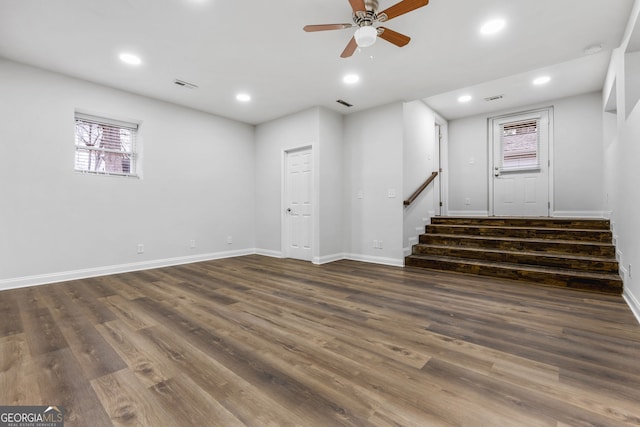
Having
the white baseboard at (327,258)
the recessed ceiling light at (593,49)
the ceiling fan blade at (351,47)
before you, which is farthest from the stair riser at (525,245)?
the ceiling fan blade at (351,47)

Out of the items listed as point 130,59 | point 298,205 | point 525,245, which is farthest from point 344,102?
point 525,245

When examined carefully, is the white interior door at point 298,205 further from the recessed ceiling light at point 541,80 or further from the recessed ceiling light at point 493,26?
the recessed ceiling light at point 541,80

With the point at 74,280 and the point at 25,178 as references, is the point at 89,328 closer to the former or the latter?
the point at 74,280

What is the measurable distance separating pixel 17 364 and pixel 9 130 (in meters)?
3.20

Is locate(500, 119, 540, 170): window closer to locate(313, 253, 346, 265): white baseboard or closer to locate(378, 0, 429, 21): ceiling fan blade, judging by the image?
locate(313, 253, 346, 265): white baseboard

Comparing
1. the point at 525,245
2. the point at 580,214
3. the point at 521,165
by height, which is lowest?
the point at 525,245

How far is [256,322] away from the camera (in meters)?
2.41

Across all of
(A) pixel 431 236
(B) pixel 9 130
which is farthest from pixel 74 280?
(A) pixel 431 236

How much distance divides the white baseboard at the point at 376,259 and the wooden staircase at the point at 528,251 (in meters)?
0.14

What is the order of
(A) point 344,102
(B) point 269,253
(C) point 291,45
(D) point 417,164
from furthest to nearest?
1. (B) point 269,253
2. (D) point 417,164
3. (A) point 344,102
4. (C) point 291,45

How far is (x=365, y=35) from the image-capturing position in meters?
2.40

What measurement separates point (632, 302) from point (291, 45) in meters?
4.24

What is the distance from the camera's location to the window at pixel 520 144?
232 inches

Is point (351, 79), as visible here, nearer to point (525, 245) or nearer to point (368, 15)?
point (368, 15)
